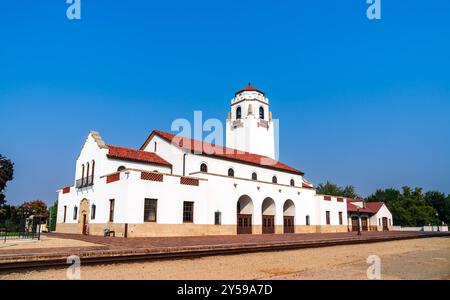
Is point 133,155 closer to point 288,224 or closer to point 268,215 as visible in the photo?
point 268,215

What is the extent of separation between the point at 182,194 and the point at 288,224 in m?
17.3

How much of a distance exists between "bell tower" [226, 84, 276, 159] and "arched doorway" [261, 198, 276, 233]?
1178 centimetres

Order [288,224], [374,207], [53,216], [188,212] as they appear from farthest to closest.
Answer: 1. [374,207]
2. [53,216]
3. [288,224]
4. [188,212]

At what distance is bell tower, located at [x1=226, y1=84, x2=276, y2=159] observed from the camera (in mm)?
49031

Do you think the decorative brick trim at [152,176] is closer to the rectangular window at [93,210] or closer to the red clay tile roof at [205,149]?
the red clay tile roof at [205,149]

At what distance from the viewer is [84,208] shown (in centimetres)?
3198

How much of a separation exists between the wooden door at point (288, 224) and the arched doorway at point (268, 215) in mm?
2712

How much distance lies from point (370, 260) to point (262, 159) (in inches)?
1167

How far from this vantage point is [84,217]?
31.8 m

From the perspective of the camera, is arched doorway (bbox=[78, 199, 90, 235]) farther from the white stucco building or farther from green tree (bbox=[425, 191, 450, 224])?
green tree (bbox=[425, 191, 450, 224])

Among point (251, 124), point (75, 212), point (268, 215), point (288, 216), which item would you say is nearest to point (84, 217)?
point (75, 212)
